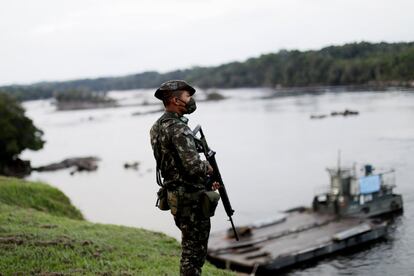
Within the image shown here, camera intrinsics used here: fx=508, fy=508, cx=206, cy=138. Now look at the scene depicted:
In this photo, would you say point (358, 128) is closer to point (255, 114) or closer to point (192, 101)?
point (255, 114)

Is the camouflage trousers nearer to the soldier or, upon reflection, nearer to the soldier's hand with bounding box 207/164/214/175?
the soldier

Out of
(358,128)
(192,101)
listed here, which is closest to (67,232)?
(192,101)

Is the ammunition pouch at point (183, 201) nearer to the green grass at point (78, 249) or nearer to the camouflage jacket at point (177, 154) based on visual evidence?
the camouflage jacket at point (177, 154)

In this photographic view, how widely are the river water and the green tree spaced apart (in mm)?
3986

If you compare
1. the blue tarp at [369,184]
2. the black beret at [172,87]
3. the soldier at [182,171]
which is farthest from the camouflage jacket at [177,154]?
the blue tarp at [369,184]

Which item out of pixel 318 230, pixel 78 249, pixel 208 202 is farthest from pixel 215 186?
pixel 318 230

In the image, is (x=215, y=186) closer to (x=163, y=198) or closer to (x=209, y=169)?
(x=209, y=169)

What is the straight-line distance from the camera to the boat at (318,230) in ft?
84.2

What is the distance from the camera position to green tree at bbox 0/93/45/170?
59.9 meters

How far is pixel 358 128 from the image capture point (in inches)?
2825

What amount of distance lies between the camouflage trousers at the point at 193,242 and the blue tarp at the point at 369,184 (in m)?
27.9

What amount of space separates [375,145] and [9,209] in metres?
47.5

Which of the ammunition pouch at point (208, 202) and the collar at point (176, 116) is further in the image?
the collar at point (176, 116)

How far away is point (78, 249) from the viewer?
10.3m
